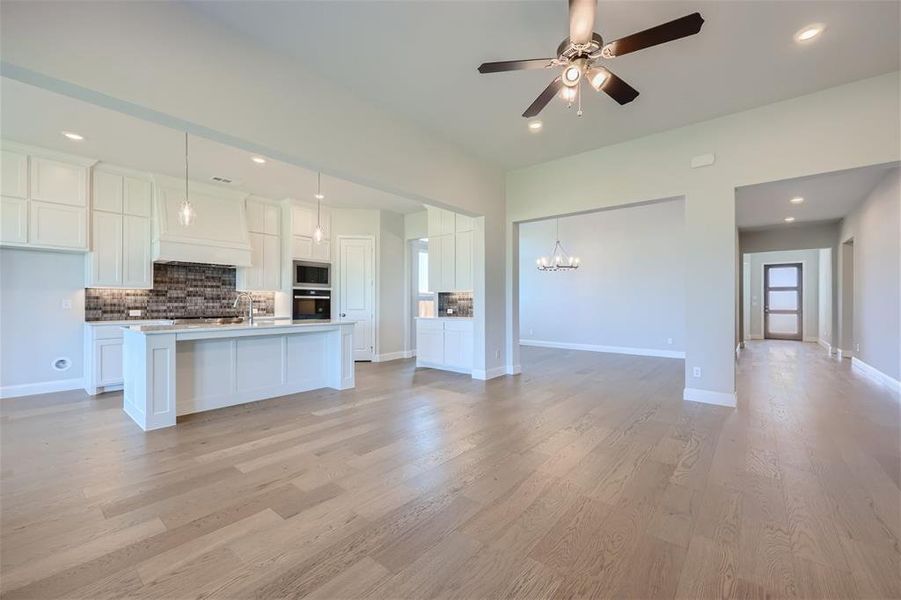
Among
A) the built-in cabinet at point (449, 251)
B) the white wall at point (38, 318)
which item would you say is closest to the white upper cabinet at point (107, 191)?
the white wall at point (38, 318)

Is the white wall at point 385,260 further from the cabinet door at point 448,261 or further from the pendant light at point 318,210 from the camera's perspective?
the cabinet door at point 448,261

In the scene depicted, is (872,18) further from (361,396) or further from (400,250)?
(400,250)

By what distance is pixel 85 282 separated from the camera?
5.07 m

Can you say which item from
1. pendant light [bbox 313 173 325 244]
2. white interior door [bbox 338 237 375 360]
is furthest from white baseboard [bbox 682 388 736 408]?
white interior door [bbox 338 237 375 360]

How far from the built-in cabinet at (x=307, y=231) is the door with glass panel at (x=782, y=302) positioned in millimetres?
13296

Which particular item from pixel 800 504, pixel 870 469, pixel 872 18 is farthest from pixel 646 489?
pixel 872 18

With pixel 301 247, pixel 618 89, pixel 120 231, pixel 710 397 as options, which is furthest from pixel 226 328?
pixel 710 397

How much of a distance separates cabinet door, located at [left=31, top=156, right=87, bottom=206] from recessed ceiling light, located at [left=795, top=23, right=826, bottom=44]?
24.8 ft

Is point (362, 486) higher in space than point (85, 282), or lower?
lower

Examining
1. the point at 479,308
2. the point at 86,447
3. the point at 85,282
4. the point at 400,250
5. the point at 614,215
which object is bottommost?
the point at 86,447

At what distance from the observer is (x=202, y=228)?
569cm

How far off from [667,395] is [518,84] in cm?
388

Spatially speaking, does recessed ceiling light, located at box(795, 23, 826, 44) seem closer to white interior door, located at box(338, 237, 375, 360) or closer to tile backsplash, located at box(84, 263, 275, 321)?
white interior door, located at box(338, 237, 375, 360)

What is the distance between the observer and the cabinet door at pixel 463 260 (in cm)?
613
